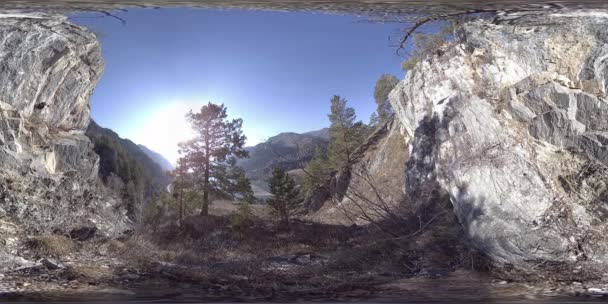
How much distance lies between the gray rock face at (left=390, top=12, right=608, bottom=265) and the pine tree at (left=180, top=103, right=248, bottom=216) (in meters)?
1.17

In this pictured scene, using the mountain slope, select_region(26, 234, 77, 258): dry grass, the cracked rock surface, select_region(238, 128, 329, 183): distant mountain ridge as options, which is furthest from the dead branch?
select_region(26, 234, 77, 258): dry grass

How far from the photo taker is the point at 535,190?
283cm

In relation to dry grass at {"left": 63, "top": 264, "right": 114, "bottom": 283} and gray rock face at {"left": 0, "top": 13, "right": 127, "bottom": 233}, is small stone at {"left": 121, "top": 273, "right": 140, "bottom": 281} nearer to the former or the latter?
dry grass at {"left": 63, "top": 264, "right": 114, "bottom": 283}

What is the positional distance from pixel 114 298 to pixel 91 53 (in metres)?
1.84

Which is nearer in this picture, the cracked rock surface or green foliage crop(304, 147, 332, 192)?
green foliage crop(304, 147, 332, 192)

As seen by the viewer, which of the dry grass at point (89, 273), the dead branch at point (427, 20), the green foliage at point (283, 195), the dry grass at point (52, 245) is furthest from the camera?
the dead branch at point (427, 20)

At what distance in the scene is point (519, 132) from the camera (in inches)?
115

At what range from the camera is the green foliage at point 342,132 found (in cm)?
270

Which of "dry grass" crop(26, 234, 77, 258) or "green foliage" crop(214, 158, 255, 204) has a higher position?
"green foliage" crop(214, 158, 255, 204)

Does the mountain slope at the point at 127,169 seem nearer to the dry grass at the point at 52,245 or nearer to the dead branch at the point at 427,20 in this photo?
the dry grass at the point at 52,245

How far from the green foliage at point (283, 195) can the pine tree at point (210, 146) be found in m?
0.28

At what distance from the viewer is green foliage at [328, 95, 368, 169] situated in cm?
270

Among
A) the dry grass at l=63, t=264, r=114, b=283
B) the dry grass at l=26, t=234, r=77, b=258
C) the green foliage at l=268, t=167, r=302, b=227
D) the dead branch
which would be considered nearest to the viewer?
the green foliage at l=268, t=167, r=302, b=227

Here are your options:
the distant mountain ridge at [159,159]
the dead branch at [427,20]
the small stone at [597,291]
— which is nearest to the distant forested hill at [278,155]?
the distant mountain ridge at [159,159]
